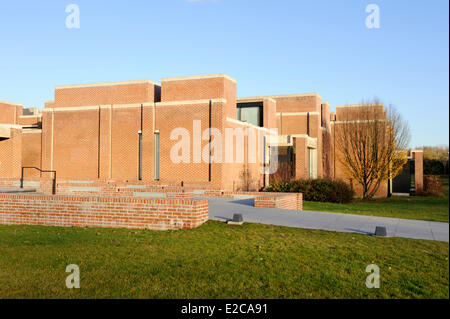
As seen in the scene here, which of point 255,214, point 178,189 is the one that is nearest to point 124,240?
point 255,214

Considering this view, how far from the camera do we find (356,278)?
20.7ft

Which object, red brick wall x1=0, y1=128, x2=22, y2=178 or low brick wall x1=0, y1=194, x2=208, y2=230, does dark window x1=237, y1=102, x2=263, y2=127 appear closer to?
red brick wall x1=0, y1=128, x2=22, y2=178

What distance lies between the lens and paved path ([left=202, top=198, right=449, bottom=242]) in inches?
405

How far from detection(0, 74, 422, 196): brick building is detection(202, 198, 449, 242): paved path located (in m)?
10.5

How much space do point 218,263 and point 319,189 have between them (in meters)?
16.1

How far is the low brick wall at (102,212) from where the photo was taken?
10.1 meters

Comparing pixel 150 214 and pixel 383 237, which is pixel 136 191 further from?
pixel 383 237

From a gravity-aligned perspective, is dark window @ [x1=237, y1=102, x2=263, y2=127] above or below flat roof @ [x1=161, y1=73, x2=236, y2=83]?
below

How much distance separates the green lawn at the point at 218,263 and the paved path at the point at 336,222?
0.94 metres

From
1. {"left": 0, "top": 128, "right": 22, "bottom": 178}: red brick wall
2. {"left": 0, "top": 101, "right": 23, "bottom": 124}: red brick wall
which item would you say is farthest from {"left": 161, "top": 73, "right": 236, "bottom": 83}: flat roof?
{"left": 0, "top": 101, "right": 23, "bottom": 124}: red brick wall

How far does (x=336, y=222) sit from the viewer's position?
38.0 ft
